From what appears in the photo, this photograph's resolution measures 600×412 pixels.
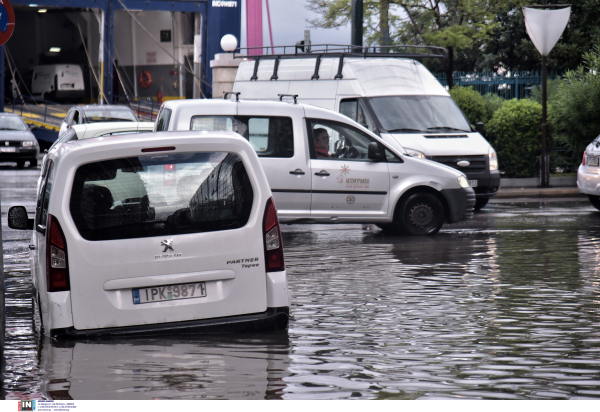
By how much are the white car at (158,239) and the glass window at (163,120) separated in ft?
19.8

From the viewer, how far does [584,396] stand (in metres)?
5.05

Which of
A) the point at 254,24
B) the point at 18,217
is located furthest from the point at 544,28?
the point at 254,24

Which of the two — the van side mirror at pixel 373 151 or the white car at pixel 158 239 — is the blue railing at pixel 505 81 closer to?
the van side mirror at pixel 373 151

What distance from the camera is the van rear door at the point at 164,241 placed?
6.06m

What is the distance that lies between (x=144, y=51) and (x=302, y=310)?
39.3 m

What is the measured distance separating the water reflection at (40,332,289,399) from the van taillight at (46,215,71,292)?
484 millimetres

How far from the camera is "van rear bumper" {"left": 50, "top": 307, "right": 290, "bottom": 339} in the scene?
610 centimetres

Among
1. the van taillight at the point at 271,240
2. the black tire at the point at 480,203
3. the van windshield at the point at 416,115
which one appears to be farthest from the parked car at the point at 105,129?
the van taillight at the point at 271,240

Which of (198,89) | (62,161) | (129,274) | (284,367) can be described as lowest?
(284,367)

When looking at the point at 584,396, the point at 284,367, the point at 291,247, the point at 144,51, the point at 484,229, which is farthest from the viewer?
the point at 144,51

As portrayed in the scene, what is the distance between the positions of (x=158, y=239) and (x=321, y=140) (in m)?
6.59

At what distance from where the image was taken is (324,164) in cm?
1245

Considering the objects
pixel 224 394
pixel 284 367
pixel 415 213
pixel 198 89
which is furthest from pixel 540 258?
pixel 198 89

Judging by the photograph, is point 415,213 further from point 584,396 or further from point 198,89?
point 198,89
